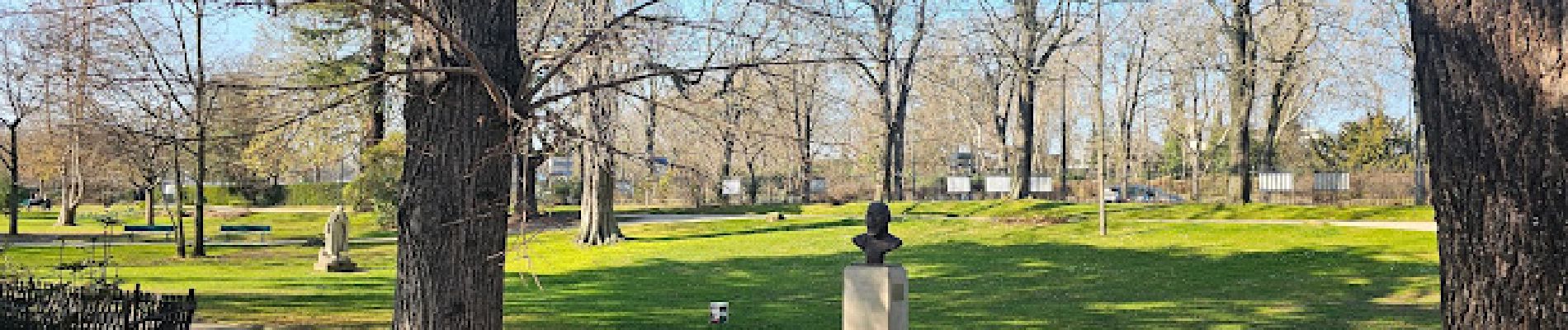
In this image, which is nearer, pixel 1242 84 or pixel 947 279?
pixel 947 279

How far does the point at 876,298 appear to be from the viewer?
205 inches

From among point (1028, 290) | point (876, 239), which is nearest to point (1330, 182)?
point (1028, 290)

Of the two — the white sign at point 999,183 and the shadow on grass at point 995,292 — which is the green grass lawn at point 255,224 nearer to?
the white sign at point 999,183

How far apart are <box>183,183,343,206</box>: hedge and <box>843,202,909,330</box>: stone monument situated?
46.8 meters

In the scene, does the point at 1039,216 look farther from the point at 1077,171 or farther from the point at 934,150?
the point at 934,150

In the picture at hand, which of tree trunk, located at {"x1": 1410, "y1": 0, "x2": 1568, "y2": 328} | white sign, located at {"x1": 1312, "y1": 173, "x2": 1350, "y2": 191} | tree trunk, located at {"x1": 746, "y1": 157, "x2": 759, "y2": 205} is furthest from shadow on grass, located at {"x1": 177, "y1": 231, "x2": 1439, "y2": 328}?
tree trunk, located at {"x1": 746, "y1": 157, "x2": 759, "y2": 205}

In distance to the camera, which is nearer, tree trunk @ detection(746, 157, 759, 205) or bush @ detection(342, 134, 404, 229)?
bush @ detection(342, 134, 404, 229)

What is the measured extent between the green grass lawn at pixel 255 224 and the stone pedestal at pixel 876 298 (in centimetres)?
2957

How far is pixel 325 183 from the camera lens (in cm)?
5094

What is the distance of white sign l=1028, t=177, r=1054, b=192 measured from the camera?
39.1 meters

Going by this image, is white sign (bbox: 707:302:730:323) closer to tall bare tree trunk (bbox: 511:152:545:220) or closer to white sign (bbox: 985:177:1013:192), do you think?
tall bare tree trunk (bbox: 511:152:545:220)

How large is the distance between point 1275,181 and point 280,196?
37978mm

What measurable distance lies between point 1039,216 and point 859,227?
3551mm

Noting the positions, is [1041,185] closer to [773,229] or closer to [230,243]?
[773,229]
